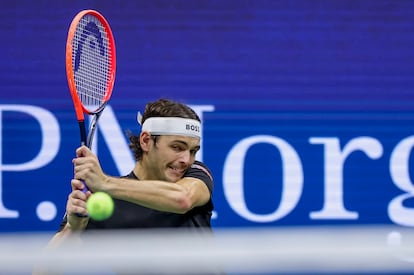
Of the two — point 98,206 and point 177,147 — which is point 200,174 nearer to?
point 177,147

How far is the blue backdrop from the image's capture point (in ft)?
18.1

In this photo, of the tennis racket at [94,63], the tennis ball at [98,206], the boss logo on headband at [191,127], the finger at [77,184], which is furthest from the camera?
the tennis racket at [94,63]

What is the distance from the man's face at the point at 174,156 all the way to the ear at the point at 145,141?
0.06 m

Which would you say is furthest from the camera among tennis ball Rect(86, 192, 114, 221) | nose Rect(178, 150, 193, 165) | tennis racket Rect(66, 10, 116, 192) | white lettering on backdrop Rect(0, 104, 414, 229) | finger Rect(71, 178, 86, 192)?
white lettering on backdrop Rect(0, 104, 414, 229)

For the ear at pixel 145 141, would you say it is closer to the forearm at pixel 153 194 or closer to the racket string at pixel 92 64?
the racket string at pixel 92 64

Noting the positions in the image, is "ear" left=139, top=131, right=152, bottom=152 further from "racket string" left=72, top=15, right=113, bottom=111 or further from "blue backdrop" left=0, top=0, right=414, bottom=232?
"blue backdrop" left=0, top=0, right=414, bottom=232

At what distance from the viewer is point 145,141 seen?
11.6 feet

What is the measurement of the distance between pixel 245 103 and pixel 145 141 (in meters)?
2.03

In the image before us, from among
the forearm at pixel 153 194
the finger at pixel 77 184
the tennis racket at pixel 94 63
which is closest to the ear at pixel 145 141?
the tennis racket at pixel 94 63

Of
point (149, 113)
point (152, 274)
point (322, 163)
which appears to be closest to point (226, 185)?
point (322, 163)

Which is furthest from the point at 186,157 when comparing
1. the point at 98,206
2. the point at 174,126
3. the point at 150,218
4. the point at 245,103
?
the point at 245,103

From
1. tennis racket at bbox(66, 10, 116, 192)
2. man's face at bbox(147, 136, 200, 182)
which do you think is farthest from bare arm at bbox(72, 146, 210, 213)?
tennis racket at bbox(66, 10, 116, 192)

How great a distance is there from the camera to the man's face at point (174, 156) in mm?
3391

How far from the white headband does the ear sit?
2 centimetres
